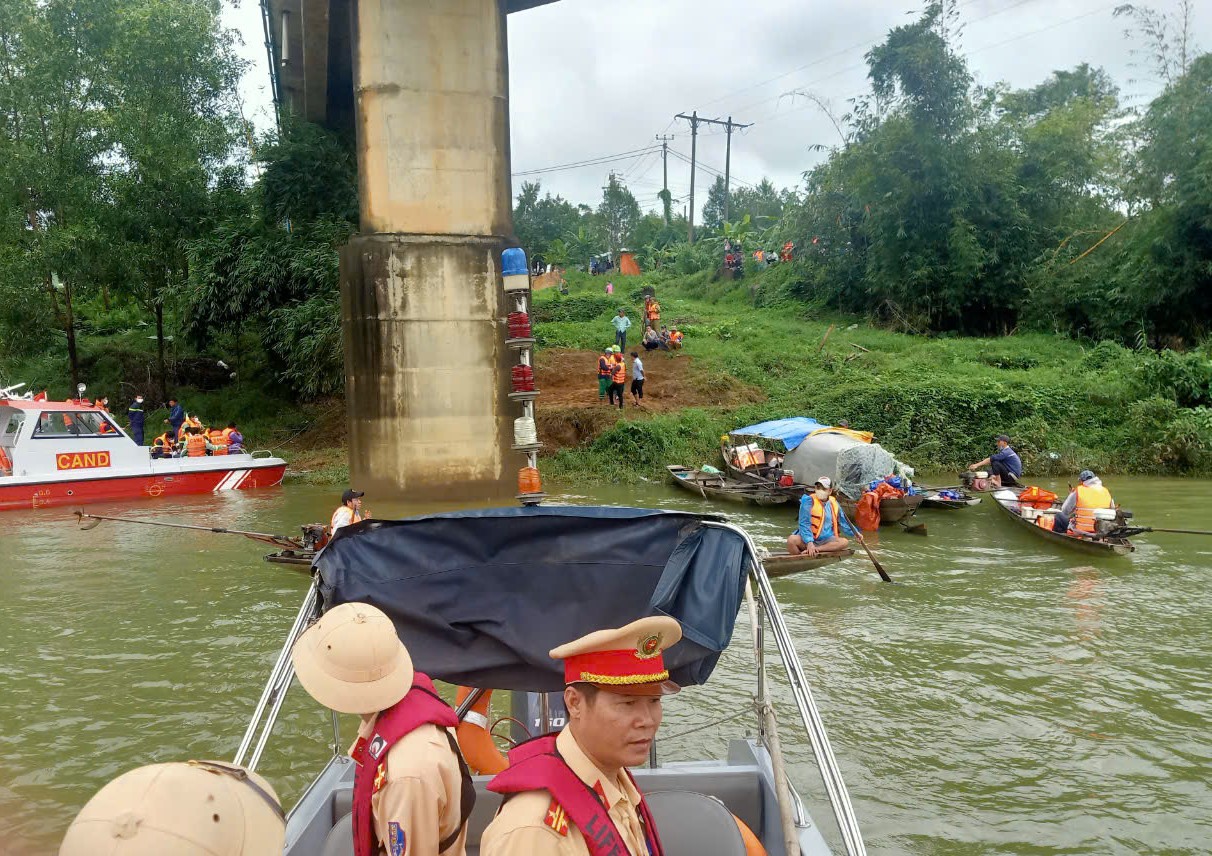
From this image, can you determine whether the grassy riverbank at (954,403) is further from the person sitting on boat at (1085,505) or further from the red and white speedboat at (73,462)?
the red and white speedboat at (73,462)

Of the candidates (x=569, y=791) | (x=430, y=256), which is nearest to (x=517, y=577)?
(x=569, y=791)

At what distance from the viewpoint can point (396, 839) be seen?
2.92 m

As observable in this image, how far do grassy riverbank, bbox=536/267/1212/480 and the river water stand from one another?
752 cm

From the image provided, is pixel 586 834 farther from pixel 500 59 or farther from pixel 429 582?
pixel 500 59

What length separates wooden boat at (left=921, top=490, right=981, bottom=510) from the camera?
57.6 feet

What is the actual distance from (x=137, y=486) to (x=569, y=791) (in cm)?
2012

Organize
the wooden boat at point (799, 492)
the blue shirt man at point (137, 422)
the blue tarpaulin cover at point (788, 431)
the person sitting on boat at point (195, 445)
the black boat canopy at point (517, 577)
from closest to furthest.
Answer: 1. the black boat canopy at point (517, 577)
2. the wooden boat at point (799, 492)
3. the blue tarpaulin cover at point (788, 431)
4. the person sitting on boat at point (195, 445)
5. the blue shirt man at point (137, 422)

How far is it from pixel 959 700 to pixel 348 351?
12531mm

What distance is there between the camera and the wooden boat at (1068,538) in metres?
13.5

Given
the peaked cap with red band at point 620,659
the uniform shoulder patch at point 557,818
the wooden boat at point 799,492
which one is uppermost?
the peaked cap with red band at point 620,659

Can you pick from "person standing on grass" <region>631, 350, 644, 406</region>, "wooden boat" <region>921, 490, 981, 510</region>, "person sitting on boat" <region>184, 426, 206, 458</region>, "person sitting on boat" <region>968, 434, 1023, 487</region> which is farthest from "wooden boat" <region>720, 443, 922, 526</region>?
"person sitting on boat" <region>184, 426, 206, 458</region>

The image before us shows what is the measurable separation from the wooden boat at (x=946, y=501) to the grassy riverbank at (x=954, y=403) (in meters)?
4.57

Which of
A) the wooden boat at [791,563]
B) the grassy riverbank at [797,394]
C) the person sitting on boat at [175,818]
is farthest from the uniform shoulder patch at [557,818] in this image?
the grassy riverbank at [797,394]

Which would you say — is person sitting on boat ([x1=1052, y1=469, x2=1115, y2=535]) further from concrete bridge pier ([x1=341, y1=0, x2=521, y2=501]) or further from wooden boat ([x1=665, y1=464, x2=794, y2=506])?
concrete bridge pier ([x1=341, y1=0, x2=521, y2=501])
